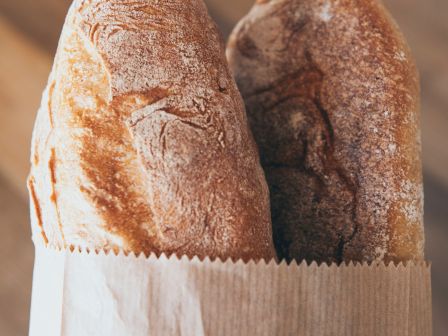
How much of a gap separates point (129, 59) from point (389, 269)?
1.65 ft

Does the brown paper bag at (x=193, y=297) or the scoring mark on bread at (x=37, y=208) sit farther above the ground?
the scoring mark on bread at (x=37, y=208)

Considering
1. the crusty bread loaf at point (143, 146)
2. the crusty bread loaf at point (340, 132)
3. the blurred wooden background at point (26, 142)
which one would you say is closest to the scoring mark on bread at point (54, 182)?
the crusty bread loaf at point (143, 146)

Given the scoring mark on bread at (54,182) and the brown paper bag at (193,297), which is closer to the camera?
the brown paper bag at (193,297)

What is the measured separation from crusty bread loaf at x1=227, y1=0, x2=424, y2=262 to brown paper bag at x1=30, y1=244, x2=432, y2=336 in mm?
194

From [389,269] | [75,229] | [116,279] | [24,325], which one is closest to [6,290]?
[24,325]

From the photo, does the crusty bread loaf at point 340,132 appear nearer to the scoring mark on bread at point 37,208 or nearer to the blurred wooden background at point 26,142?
the scoring mark on bread at point 37,208

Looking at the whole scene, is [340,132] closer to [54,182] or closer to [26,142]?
[54,182]

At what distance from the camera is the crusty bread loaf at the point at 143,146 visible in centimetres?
82

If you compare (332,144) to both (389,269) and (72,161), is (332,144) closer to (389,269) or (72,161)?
(389,269)

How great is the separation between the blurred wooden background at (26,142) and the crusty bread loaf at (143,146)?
0.67m

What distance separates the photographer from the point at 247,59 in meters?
1.19

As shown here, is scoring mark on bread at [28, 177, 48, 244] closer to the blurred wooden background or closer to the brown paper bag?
the brown paper bag

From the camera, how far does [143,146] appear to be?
0.82 meters

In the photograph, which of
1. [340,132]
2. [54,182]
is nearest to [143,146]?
[54,182]
